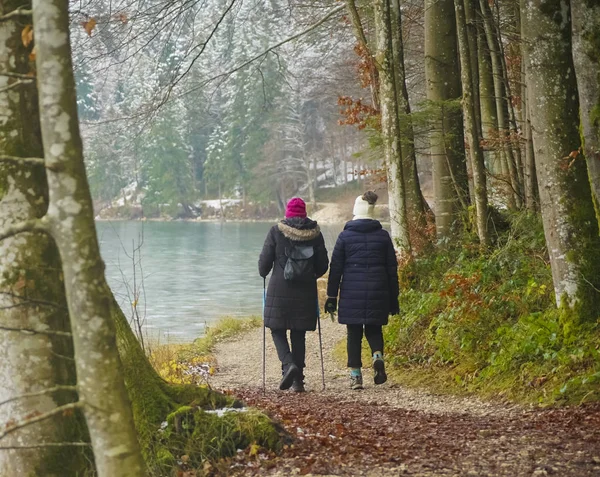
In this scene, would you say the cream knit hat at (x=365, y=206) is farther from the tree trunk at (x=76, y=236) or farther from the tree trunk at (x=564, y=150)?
the tree trunk at (x=76, y=236)

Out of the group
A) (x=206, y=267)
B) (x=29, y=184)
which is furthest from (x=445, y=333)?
(x=206, y=267)

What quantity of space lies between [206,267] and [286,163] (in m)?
34.2

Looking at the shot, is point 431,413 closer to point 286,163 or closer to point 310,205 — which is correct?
point 310,205

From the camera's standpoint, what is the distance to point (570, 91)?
6.66 metres

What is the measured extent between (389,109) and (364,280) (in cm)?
288

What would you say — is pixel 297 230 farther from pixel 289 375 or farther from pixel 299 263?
pixel 289 375

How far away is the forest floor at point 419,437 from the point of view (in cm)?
429

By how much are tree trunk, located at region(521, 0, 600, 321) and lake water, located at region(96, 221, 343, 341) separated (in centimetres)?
351

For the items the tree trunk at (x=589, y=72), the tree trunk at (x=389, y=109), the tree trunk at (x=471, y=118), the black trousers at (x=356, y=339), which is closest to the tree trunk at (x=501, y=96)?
the tree trunk at (x=471, y=118)

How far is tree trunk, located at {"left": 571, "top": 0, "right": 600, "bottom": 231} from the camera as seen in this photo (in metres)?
6.18

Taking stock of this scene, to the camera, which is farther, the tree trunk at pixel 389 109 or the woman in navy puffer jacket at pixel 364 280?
the tree trunk at pixel 389 109

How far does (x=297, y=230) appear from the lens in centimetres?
788

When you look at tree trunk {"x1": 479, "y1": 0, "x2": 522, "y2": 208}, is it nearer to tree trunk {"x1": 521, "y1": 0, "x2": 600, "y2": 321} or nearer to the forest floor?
tree trunk {"x1": 521, "y1": 0, "x2": 600, "y2": 321}

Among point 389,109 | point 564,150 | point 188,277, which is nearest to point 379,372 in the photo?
point 564,150
